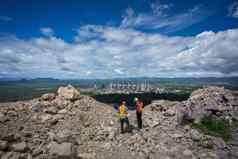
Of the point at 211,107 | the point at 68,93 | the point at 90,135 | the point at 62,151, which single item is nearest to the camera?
the point at 62,151

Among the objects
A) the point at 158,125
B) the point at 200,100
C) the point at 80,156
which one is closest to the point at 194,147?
the point at 158,125

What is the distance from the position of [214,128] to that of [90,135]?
33.3ft

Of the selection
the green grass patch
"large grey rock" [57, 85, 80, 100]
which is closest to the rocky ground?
"large grey rock" [57, 85, 80, 100]

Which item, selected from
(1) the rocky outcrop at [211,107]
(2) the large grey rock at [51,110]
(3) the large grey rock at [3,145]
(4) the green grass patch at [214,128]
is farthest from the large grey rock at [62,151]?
(1) the rocky outcrop at [211,107]

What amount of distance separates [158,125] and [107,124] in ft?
15.4

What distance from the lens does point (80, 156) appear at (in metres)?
8.87

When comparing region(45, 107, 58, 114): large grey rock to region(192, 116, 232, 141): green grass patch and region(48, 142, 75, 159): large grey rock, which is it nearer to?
region(48, 142, 75, 159): large grey rock

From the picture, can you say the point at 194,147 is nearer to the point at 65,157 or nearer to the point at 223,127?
the point at 223,127

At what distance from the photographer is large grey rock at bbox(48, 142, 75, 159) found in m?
8.33

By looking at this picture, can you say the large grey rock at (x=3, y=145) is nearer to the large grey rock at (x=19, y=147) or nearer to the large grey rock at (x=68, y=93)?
the large grey rock at (x=19, y=147)

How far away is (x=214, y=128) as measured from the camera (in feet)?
44.7

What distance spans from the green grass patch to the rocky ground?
542 mm

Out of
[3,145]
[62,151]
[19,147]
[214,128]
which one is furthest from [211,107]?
[3,145]

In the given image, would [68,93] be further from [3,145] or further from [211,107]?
[211,107]
